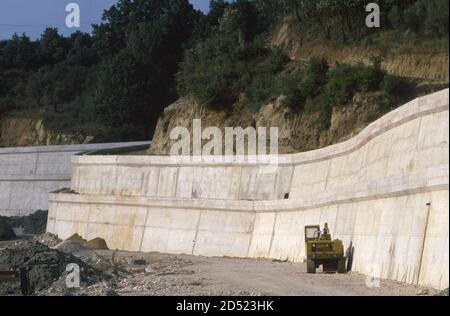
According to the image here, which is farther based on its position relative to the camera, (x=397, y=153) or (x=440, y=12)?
(x=397, y=153)

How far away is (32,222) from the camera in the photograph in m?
Answer: 67.2

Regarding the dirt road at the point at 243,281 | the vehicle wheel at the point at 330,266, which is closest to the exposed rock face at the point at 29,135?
the dirt road at the point at 243,281

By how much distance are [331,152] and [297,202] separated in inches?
98.0

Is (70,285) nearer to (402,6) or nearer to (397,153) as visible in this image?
(397,153)

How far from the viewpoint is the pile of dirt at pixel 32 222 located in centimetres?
6581

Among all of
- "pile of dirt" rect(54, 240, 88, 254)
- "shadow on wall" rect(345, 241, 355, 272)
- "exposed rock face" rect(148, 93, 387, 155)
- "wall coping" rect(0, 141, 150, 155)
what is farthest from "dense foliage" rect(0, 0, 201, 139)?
"shadow on wall" rect(345, 241, 355, 272)

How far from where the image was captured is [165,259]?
42.4 meters

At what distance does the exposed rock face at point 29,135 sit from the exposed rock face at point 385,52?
32.2 metres

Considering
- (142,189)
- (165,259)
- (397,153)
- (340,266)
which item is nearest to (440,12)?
(397,153)

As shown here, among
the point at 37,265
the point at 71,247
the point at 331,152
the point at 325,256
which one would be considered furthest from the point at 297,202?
the point at 37,265

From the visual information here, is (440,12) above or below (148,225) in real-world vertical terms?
above

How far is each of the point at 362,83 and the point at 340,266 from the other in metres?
17.3

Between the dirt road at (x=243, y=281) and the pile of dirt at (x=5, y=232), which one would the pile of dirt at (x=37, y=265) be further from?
the pile of dirt at (x=5, y=232)

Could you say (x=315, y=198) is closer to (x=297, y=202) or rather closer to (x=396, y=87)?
(x=297, y=202)
